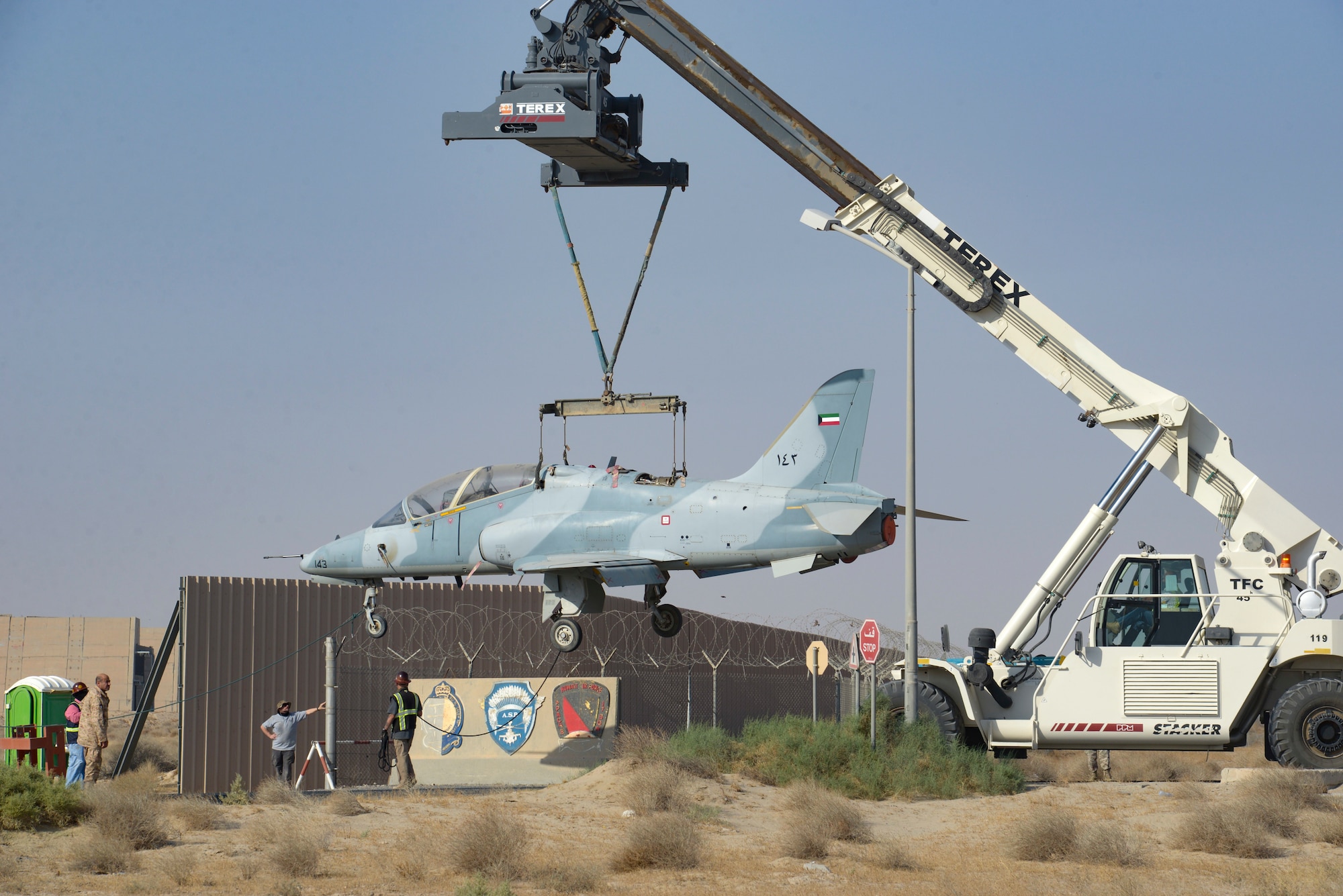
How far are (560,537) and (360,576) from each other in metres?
4.25

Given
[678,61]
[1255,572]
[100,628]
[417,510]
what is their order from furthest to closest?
[100,628]
[417,510]
[678,61]
[1255,572]

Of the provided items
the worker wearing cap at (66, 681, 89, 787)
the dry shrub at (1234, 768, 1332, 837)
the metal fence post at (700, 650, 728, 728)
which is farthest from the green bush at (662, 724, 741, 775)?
the worker wearing cap at (66, 681, 89, 787)

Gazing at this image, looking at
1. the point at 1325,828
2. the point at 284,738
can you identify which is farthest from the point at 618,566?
the point at 1325,828

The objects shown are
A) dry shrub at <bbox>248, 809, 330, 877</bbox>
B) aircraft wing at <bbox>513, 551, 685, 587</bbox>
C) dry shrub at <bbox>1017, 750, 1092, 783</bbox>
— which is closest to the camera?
dry shrub at <bbox>248, 809, 330, 877</bbox>

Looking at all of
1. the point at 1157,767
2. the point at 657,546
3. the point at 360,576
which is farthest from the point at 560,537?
the point at 1157,767

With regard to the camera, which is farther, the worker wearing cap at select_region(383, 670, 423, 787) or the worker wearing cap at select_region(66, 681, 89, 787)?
the worker wearing cap at select_region(383, 670, 423, 787)

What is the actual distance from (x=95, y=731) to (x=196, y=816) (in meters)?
3.59

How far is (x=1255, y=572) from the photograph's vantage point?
1994 cm

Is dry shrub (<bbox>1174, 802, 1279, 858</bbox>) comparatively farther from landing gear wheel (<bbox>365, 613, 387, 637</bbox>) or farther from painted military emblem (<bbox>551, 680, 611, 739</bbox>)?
landing gear wheel (<bbox>365, 613, 387, 637</bbox>)

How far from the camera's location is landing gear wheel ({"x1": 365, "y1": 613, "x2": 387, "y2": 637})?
78.3 ft

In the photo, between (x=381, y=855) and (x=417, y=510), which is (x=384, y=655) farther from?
(x=381, y=855)

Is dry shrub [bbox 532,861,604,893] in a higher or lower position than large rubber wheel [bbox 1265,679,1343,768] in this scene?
lower

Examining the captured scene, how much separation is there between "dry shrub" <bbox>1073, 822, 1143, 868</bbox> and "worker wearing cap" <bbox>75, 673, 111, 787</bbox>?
520 inches

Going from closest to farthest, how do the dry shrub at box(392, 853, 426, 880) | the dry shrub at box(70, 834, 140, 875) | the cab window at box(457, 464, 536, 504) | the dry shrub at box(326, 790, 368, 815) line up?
the dry shrub at box(392, 853, 426, 880) < the dry shrub at box(70, 834, 140, 875) < the dry shrub at box(326, 790, 368, 815) < the cab window at box(457, 464, 536, 504)
